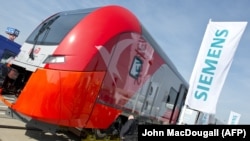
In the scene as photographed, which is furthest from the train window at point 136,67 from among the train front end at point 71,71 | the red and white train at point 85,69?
the train front end at point 71,71

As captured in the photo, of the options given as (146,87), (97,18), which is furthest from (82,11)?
(146,87)

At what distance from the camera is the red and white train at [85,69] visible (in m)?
6.46

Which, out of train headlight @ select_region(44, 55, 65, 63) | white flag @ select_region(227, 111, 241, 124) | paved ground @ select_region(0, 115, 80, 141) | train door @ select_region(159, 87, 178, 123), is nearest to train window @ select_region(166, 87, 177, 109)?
train door @ select_region(159, 87, 178, 123)

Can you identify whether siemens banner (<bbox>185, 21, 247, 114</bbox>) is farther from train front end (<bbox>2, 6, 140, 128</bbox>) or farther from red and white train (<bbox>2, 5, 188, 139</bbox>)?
train front end (<bbox>2, 6, 140, 128</bbox>)

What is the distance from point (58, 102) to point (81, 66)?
859 mm

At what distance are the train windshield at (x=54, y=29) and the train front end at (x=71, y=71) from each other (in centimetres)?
3

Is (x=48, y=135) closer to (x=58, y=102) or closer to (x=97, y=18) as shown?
(x=58, y=102)

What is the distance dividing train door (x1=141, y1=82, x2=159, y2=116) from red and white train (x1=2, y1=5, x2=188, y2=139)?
274 mm

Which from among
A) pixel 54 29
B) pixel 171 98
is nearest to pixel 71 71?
pixel 54 29

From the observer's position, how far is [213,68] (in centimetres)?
911

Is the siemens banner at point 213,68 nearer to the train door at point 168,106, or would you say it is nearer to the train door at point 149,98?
the train door at point 149,98

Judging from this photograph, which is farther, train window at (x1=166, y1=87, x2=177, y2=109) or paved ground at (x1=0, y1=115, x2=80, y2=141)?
train window at (x1=166, y1=87, x2=177, y2=109)

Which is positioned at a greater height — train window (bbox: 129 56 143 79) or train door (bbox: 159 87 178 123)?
train window (bbox: 129 56 143 79)

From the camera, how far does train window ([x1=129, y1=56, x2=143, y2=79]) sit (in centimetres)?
822
